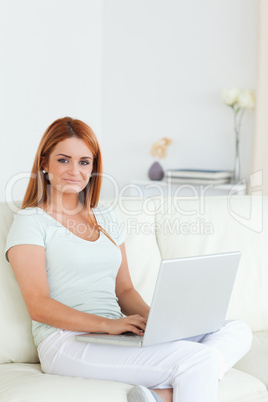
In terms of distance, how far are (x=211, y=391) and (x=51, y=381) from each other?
0.41 m

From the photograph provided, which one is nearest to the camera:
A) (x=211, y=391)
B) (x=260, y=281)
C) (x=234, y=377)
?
(x=211, y=391)

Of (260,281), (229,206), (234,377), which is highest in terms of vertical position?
(229,206)

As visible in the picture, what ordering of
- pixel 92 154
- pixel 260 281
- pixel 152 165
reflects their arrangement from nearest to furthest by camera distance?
pixel 92 154 < pixel 260 281 < pixel 152 165

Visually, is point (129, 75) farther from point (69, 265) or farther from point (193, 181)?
point (69, 265)

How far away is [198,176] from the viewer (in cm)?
404

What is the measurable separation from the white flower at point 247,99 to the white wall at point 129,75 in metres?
0.15

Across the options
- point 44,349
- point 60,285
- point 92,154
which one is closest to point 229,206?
point 92,154

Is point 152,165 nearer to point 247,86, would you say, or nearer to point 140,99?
point 140,99

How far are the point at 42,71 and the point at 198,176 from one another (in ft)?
4.80

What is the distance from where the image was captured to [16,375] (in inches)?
62.6

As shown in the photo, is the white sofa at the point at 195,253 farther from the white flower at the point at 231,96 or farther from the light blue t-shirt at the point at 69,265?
the white flower at the point at 231,96

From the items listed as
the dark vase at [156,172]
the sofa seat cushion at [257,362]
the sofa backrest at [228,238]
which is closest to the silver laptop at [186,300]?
the sofa seat cushion at [257,362]

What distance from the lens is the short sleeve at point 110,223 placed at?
6.42 feet

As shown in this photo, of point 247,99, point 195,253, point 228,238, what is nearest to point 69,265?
point 195,253
